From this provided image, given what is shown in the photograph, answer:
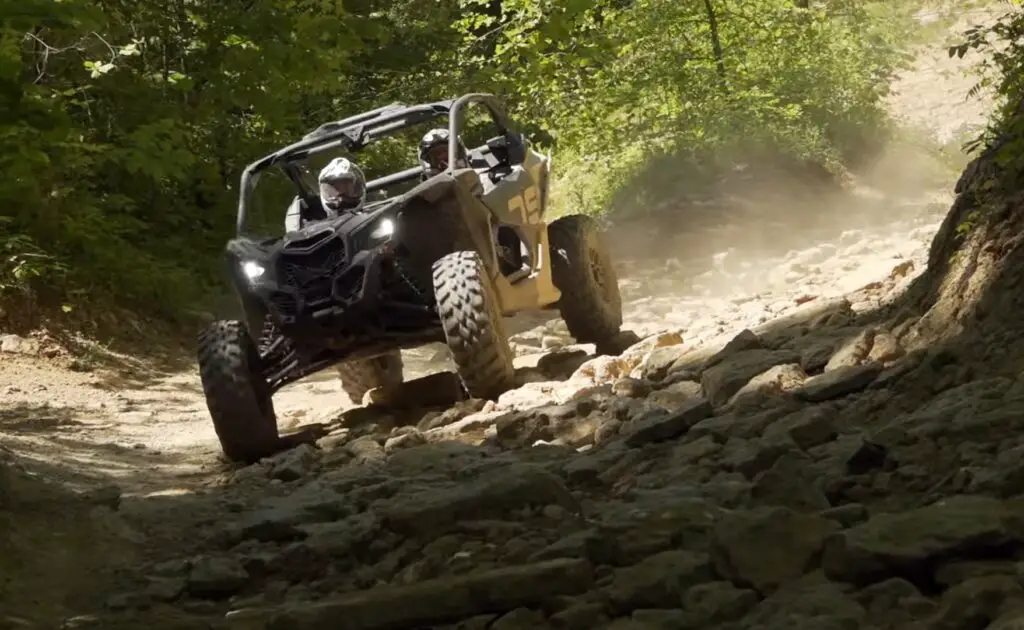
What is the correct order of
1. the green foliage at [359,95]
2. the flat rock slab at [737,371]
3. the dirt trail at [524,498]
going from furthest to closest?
the green foliage at [359,95] < the flat rock slab at [737,371] < the dirt trail at [524,498]

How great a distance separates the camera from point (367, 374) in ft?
28.3

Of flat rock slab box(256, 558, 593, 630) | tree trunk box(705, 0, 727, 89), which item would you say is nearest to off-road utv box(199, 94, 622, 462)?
flat rock slab box(256, 558, 593, 630)

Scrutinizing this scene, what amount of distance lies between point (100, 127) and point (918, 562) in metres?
10.8

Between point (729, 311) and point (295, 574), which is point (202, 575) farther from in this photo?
point (729, 311)

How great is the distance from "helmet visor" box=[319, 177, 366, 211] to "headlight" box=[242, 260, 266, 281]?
0.66 metres

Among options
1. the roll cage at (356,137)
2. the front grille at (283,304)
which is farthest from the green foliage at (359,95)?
the front grille at (283,304)

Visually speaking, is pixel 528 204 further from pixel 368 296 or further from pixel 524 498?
pixel 524 498

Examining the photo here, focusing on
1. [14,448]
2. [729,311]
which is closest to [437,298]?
[14,448]

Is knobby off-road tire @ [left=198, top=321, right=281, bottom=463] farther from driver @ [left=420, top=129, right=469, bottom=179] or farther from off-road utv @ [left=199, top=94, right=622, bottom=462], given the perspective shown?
driver @ [left=420, top=129, right=469, bottom=179]

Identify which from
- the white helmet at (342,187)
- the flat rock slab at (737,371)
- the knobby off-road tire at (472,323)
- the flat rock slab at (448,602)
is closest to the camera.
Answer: the flat rock slab at (448,602)

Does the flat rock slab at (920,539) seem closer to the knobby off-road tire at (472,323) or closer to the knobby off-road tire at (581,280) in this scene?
the knobby off-road tire at (472,323)

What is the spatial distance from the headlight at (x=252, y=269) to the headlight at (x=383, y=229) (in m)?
0.67

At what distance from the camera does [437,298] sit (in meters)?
6.70

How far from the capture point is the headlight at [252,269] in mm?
7004
